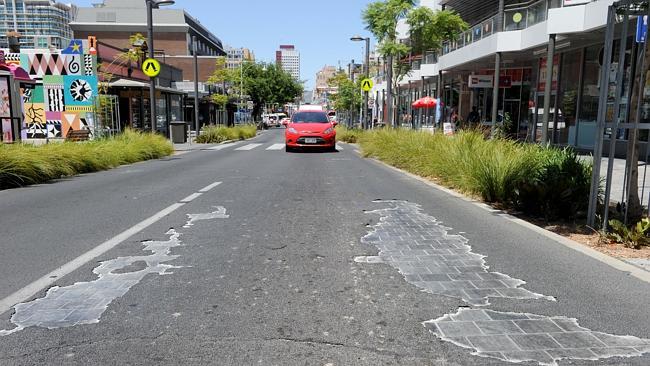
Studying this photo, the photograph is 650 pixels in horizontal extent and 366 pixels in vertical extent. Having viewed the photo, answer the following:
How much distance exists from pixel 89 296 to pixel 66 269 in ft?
2.82

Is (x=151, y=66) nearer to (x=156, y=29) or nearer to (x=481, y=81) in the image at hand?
(x=481, y=81)

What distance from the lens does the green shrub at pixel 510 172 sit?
7.25 metres

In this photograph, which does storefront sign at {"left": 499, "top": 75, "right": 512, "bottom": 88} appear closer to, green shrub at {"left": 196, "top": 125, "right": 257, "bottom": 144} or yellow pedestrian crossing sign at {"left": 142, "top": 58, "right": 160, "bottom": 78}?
green shrub at {"left": 196, "top": 125, "right": 257, "bottom": 144}

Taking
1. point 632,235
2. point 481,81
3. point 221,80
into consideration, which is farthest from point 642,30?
point 221,80

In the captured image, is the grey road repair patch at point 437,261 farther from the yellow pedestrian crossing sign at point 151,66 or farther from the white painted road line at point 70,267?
the yellow pedestrian crossing sign at point 151,66

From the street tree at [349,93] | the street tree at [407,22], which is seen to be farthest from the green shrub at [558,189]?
the street tree at [349,93]

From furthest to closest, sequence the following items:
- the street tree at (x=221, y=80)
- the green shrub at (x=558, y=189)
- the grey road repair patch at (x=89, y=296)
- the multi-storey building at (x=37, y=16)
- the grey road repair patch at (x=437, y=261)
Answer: the multi-storey building at (x=37, y=16)
the street tree at (x=221, y=80)
the green shrub at (x=558, y=189)
the grey road repair patch at (x=437, y=261)
the grey road repair patch at (x=89, y=296)

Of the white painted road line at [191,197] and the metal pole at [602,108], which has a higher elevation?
the metal pole at [602,108]

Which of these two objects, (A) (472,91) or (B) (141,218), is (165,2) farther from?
(A) (472,91)

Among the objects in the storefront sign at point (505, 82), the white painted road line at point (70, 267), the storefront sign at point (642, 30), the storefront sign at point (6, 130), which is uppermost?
the storefront sign at point (505, 82)

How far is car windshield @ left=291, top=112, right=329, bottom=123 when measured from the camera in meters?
21.9

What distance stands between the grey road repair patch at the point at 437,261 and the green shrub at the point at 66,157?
7962mm

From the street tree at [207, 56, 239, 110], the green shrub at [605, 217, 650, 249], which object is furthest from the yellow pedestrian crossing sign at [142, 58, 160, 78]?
the street tree at [207, 56, 239, 110]

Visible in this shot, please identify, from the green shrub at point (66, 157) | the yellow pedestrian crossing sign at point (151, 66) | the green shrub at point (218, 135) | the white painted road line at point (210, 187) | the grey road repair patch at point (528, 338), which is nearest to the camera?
the grey road repair patch at point (528, 338)
